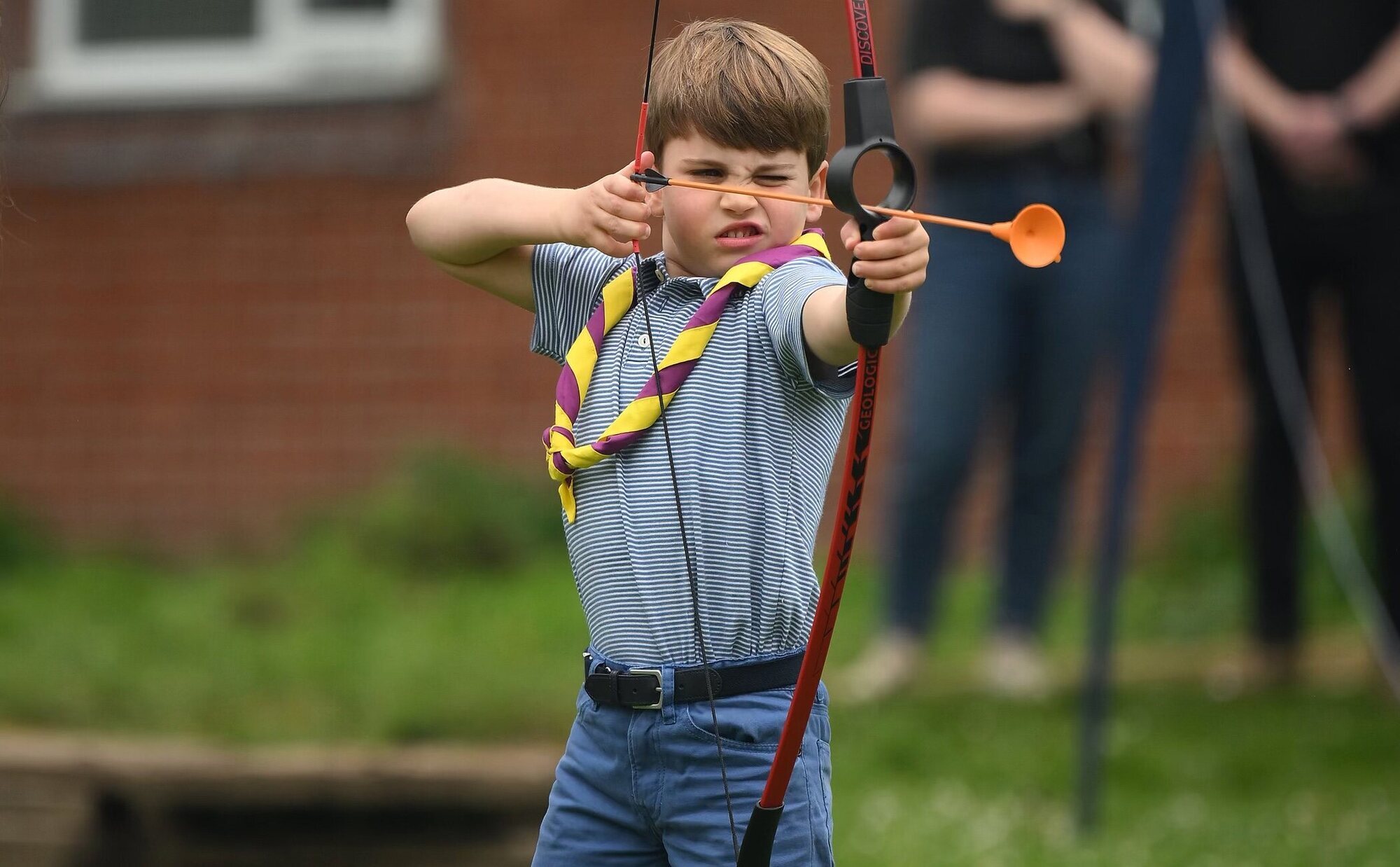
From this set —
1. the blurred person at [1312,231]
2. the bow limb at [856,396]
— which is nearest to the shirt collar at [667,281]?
the bow limb at [856,396]

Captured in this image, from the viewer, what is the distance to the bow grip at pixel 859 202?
5.45ft

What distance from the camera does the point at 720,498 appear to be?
199 centimetres

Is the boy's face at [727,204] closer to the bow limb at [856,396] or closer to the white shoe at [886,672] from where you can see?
the bow limb at [856,396]

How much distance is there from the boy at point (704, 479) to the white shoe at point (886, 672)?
246 cm

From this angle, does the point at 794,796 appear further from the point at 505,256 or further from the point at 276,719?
the point at 276,719

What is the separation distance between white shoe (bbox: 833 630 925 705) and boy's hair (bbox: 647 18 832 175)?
8.72 feet

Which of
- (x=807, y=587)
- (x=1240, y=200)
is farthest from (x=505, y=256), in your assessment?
(x=1240, y=200)

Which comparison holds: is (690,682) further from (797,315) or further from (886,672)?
(886,672)

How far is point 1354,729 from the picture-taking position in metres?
4.23

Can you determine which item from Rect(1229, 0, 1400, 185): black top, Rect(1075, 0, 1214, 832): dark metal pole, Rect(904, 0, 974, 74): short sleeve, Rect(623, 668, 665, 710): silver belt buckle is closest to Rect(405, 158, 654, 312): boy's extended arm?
Rect(623, 668, 665, 710): silver belt buckle

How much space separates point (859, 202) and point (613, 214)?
32cm

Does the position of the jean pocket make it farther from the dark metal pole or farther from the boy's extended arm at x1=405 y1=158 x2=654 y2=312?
the dark metal pole

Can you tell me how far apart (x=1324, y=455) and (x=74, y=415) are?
463 cm

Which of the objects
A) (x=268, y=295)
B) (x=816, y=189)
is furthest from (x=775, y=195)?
(x=268, y=295)
